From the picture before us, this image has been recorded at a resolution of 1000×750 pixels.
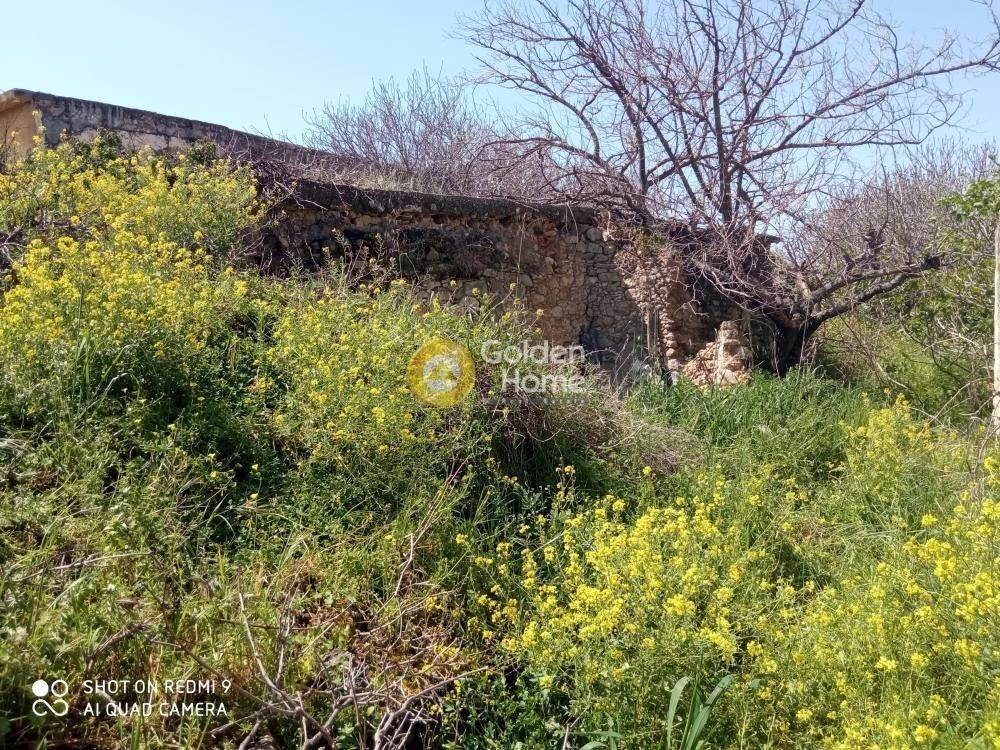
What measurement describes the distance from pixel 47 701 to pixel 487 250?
18.9 feet

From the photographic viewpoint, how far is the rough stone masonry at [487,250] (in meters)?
6.59

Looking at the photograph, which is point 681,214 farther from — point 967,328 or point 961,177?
point 961,177

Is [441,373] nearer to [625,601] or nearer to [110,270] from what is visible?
[625,601]

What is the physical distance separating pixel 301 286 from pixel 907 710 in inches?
165

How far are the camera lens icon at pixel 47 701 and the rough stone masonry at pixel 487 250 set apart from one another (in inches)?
157

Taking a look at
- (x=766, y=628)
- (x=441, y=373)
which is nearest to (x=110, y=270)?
(x=441, y=373)

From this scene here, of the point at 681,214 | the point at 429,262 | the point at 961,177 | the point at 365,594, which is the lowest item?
the point at 365,594

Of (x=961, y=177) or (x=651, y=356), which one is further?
(x=961, y=177)

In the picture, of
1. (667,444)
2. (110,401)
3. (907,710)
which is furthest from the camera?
(667,444)

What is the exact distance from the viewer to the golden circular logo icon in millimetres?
3996

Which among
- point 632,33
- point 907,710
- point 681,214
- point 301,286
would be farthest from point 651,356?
point 907,710

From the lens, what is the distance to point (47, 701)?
83.8 inches

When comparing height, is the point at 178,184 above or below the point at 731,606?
above

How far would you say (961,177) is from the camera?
35.8ft
